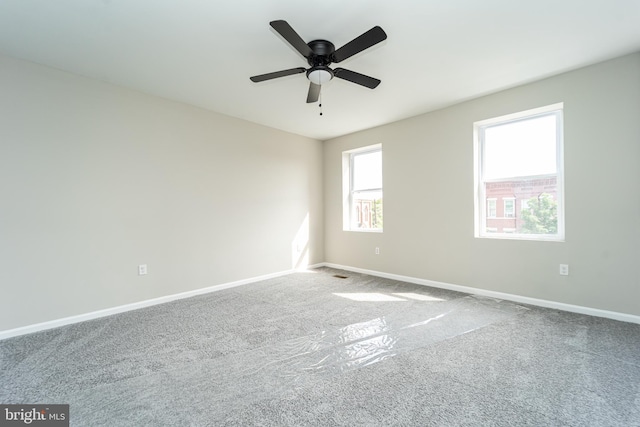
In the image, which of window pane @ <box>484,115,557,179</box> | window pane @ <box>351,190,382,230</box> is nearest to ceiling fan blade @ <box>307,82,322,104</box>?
window pane @ <box>484,115,557,179</box>

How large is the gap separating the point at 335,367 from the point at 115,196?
2.98 meters

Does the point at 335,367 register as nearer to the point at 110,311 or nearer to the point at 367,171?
the point at 110,311

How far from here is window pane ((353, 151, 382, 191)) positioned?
510 cm

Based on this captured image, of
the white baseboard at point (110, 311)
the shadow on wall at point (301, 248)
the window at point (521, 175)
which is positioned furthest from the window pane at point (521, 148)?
the white baseboard at point (110, 311)

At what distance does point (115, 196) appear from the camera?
3.20m

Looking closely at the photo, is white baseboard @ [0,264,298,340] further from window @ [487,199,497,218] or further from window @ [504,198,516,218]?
window @ [504,198,516,218]

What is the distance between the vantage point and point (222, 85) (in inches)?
128

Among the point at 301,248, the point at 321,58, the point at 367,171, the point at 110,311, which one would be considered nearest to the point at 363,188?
the point at 367,171

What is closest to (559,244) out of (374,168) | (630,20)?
(630,20)

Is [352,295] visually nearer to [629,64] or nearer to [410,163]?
[410,163]

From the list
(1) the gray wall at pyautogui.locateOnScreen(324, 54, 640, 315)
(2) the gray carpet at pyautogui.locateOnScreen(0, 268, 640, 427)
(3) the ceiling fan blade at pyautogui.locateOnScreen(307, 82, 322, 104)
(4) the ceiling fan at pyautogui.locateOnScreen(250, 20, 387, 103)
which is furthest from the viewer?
(1) the gray wall at pyautogui.locateOnScreen(324, 54, 640, 315)

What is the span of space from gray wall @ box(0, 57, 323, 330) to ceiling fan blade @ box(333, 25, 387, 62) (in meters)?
2.54

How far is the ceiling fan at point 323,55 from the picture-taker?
191 centimetres

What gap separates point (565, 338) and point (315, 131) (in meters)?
4.28
